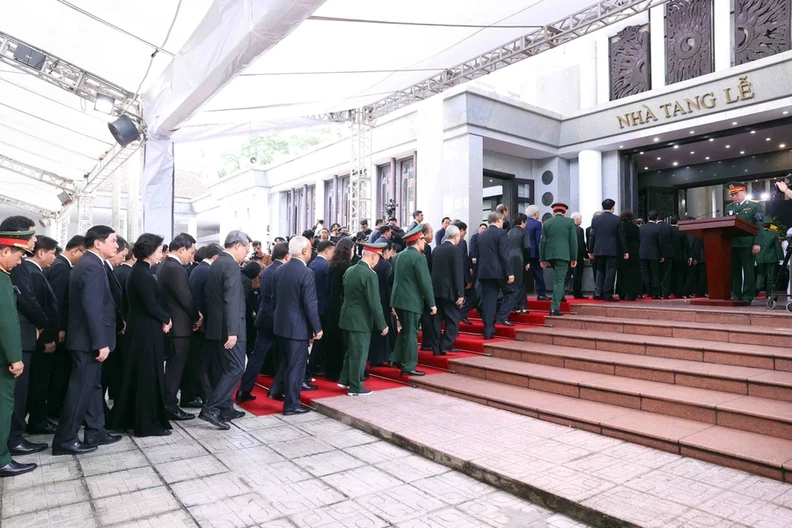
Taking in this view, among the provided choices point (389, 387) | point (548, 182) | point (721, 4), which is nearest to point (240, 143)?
point (548, 182)

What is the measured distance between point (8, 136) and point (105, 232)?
10148mm

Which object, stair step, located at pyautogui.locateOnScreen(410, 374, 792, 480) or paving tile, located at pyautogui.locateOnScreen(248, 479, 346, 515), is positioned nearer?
paving tile, located at pyautogui.locateOnScreen(248, 479, 346, 515)

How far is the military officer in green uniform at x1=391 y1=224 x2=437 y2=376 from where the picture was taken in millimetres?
6121

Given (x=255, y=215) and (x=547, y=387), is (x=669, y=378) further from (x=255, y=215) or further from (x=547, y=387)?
(x=255, y=215)

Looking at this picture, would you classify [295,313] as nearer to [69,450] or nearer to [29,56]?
[69,450]

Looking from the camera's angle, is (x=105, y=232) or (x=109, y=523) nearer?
(x=109, y=523)

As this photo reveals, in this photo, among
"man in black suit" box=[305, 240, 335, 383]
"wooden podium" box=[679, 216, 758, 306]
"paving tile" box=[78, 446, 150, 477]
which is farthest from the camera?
"wooden podium" box=[679, 216, 758, 306]

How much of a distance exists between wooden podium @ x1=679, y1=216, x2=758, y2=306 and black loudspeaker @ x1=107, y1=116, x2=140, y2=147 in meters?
8.61

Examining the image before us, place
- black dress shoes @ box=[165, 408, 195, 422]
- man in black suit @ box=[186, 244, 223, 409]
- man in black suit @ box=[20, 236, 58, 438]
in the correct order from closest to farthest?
man in black suit @ box=[20, 236, 58, 438] < black dress shoes @ box=[165, 408, 195, 422] < man in black suit @ box=[186, 244, 223, 409]

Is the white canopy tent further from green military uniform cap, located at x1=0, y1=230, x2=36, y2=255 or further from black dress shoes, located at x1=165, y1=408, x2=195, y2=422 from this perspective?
black dress shoes, located at x1=165, y1=408, x2=195, y2=422

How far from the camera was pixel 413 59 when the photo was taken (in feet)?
23.9

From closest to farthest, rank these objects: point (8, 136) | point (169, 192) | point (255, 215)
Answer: point (169, 192), point (8, 136), point (255, 215)

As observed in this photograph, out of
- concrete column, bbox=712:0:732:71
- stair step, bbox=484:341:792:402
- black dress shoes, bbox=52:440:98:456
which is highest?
concrete column, bbox=712:0:732:71

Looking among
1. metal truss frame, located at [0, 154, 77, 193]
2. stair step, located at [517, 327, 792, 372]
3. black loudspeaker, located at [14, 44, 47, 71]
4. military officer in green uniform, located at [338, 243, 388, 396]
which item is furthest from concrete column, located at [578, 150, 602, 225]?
metal truss frame, located at [0, 154, 77, 193]
